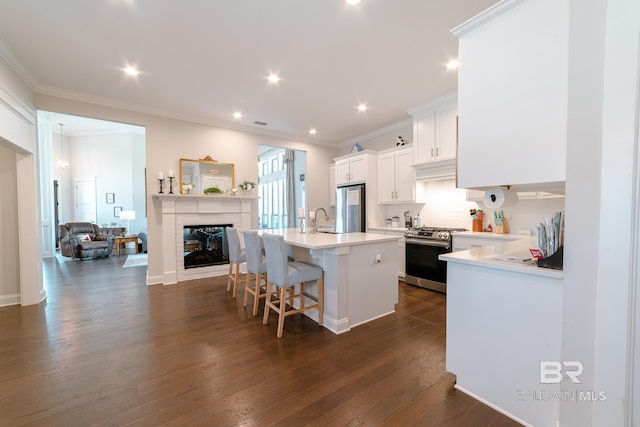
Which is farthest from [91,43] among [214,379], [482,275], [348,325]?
[482,275]

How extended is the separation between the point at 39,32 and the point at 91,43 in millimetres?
381

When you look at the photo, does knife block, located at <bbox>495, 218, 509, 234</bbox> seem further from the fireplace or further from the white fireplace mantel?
the fireplace

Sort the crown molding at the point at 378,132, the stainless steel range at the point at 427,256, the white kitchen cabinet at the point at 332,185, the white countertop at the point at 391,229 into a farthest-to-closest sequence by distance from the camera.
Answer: the white kitchen cabinet at the point at 332,185 → the crown molding at the point at 378,132 → the white countertop at the point at 391,229 → the stainless steel range at the point at 427,256

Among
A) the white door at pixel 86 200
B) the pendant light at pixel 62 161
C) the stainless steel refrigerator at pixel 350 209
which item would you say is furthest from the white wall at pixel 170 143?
the pendant light at pixel 62 161

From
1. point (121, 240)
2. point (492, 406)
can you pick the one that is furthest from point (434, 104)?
point (121, 240)

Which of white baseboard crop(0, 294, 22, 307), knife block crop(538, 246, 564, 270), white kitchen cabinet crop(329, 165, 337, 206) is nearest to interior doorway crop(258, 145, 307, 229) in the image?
white kitchen cabinet crop(329, 165, 337, 206)

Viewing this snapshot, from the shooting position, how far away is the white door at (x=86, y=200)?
8055 millimetres

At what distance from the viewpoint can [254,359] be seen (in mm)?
2039

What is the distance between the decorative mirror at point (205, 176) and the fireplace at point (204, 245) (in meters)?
0.67

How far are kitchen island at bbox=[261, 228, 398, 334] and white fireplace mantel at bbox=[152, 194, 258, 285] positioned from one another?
257 cm

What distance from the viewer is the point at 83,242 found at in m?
6.13

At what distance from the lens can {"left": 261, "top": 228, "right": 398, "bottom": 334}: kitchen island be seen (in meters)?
2.49

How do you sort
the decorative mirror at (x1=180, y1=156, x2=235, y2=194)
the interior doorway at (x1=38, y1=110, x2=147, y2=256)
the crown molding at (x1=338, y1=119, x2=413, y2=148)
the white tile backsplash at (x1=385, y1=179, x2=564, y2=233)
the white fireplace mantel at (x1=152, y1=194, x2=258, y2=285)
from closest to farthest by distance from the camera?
the white tile backsplash at (x1=385, y1=179, x2=564, y2=233), the white fireplace mantel at (x1=152, y1=194, x2=258, y2=285), the decorative mirror at (x1=180, y1=156, x2=235, y2=194), the crown molding at (x1=338, y1=119, x2=413, y2=148), the interior doorway at (x1=38, y1=110, x2=147, y2=256)

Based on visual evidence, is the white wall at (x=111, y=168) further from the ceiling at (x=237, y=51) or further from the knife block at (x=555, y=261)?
the knife block at (x=555, y=261)
